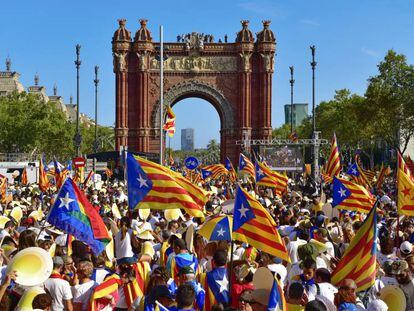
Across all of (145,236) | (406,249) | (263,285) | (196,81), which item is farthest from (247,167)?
(196,81)

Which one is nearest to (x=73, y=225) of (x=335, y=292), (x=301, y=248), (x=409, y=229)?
(x=301, y=248)

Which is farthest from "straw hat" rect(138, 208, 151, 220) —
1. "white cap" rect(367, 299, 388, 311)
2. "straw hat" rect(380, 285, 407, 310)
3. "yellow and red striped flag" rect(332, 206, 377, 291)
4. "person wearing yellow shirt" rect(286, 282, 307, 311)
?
"white cap" rect(367, 299, 388, 311)

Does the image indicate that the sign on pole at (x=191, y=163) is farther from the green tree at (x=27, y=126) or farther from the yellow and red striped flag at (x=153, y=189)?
the green tree at (x=27, y=126)

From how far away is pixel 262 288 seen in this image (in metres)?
7.56

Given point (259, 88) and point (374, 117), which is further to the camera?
point (259, 88)

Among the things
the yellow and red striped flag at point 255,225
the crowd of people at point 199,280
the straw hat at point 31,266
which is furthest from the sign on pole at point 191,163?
the straw hat at point 31,266

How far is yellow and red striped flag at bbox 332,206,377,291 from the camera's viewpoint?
8594 millimetres

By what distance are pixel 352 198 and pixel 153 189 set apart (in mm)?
6250

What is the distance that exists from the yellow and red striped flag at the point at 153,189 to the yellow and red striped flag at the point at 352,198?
18.2 ft

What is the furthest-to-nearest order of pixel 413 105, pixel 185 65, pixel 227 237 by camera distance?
pixel 185 65, pixel 413 105, pixel 227 237

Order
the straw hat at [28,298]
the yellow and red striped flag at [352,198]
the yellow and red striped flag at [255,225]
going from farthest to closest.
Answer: the yellow and red striped flag at [352,198]
the yellow and red striped flag at [255,225]
the straw hat at [28,298]

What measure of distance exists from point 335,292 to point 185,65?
58516mm

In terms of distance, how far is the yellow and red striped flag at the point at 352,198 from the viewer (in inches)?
675

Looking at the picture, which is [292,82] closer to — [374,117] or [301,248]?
[374,117]
